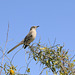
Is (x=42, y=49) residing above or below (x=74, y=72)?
above

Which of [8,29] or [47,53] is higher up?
[8,29]

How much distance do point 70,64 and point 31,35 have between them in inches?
158

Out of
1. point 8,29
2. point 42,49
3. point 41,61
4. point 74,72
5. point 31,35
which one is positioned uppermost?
point 31,35

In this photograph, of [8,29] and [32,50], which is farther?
[32,50]

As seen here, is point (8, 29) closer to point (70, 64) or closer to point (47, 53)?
point (47, 53)

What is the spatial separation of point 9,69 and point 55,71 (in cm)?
65

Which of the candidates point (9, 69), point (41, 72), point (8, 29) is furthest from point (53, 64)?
point (8, 29)

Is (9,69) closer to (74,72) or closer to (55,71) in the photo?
(55,71)

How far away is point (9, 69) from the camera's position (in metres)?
2.47

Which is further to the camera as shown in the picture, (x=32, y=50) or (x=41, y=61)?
(x=32, y=50)

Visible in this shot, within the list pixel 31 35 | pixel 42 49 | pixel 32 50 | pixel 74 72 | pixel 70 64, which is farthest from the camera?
pixel 31 35

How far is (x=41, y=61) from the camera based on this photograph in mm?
2662

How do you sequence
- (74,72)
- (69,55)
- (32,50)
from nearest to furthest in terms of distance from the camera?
1. (74,72)
2. (69,55)
3. (32,50)

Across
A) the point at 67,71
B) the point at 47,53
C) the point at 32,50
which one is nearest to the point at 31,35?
the point at 32,50
